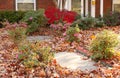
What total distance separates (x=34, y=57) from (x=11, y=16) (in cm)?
1337

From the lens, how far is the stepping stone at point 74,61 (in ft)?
30.4

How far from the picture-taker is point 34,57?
8039 millimetres

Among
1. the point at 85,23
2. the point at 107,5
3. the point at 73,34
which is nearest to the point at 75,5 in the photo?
the point at 107,5

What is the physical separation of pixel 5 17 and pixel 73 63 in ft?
39.3

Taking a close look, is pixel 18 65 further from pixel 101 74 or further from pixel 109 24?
pixel 109 24

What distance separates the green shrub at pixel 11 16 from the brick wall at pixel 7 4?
2.41 meters

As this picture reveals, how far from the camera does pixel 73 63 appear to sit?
32.2 ft

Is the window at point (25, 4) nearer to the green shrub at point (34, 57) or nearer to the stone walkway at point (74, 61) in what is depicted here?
the stone walkway at point (74, 61)

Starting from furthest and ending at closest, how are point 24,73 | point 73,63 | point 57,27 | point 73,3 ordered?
point 73,3 < point 57,27 < point 73,63 < point 24,73

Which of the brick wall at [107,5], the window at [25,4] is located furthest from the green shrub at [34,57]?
the brick wall at [107,5]

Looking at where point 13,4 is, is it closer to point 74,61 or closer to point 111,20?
point 111,20

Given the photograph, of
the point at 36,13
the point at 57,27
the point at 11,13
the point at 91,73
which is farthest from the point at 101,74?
the point at 11,13

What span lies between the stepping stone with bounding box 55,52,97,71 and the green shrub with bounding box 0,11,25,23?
982 centimetres

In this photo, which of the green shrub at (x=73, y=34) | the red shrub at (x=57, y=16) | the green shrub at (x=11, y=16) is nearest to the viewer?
the green shrub at (x=73, y=34)
